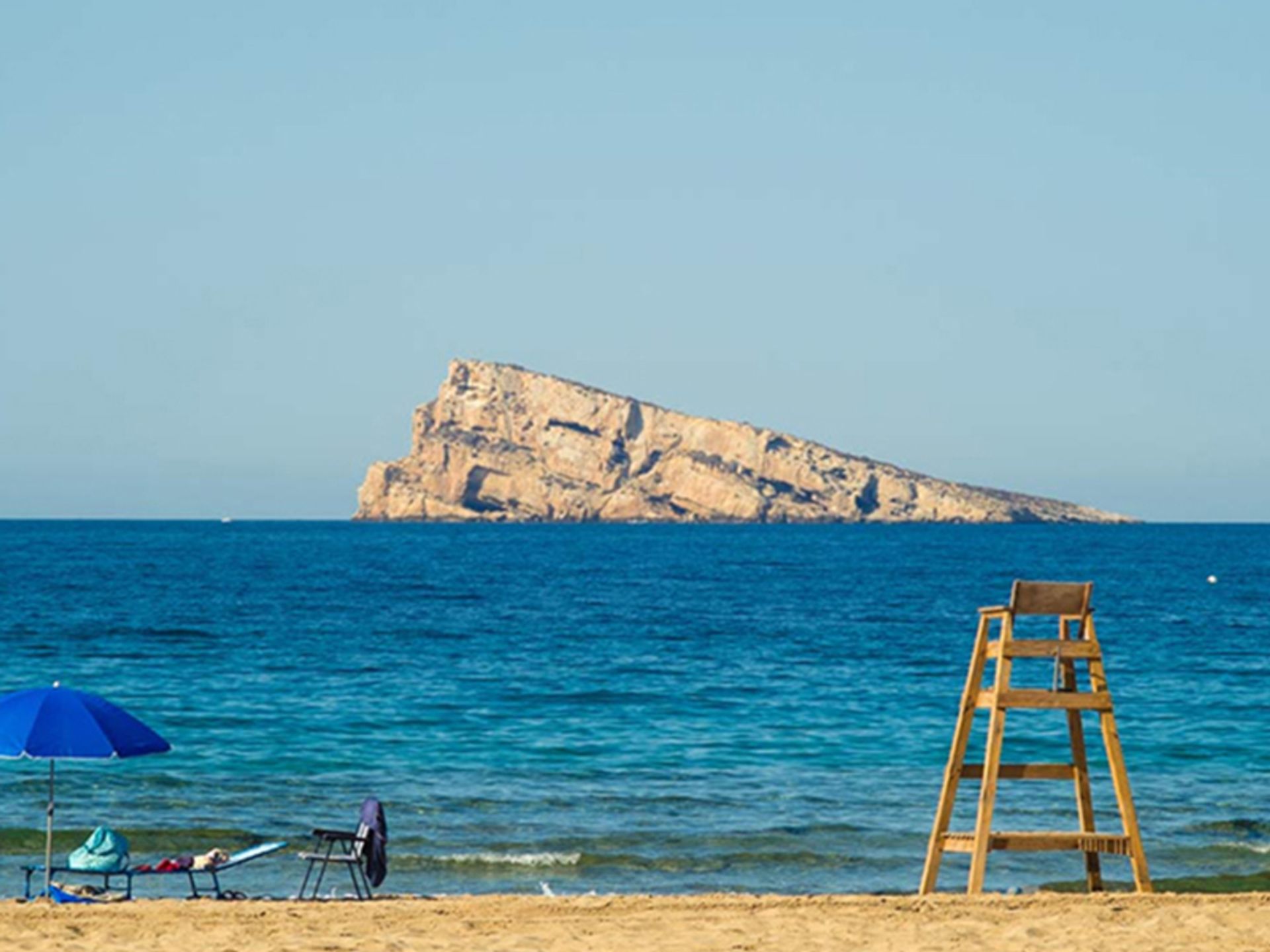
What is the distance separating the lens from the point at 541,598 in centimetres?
6016

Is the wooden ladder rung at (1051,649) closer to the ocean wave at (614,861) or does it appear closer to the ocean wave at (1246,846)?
the ocean wave at (614,861)

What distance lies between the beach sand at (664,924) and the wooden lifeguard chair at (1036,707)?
1.18ft

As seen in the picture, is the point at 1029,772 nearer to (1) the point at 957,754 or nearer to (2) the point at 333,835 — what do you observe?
(1) the point at 957,754

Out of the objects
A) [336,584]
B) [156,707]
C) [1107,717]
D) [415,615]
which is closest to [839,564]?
[336,584]

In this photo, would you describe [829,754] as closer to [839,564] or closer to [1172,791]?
[1172,791]

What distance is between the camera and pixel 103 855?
11789mm

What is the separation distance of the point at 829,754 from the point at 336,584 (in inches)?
1968

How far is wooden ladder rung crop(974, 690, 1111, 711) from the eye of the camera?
35.2ft

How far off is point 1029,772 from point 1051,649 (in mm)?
876

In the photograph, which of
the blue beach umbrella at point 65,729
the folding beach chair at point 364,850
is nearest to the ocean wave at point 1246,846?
the folding beach chair at point 364,850

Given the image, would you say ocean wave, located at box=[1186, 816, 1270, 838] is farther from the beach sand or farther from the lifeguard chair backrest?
the lifeguard chair backrest

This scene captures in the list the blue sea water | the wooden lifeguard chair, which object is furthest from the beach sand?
the blue sea water

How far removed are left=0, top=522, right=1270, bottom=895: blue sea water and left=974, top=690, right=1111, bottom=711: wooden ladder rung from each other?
3.10 m

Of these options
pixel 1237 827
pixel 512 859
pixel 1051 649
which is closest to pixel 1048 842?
pixel 1051 649
